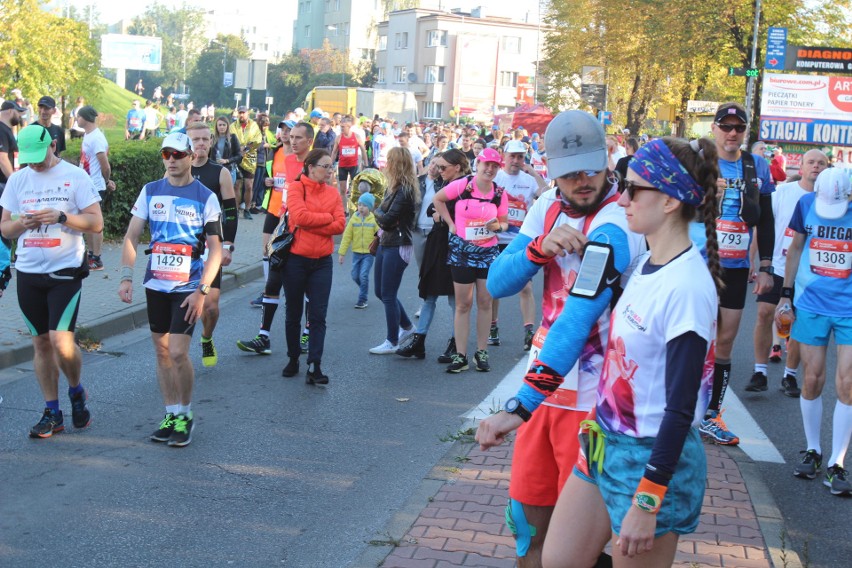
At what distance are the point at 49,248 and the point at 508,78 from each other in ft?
330

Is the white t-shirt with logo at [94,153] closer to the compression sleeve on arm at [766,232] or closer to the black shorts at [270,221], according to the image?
the black shorts at [270,221]

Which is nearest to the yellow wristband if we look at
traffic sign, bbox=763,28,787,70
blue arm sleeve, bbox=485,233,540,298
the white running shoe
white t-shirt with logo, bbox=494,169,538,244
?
blue arm sleeve, bbox=485,233,540,298

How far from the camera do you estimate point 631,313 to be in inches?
119

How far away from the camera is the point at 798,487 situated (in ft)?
21.0

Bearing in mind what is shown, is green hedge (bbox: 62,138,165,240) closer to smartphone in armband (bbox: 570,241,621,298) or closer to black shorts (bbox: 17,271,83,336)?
black shorts (bbox: 17,271,83,336)

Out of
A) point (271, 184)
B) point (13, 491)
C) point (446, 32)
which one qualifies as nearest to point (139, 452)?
point (13, 491)

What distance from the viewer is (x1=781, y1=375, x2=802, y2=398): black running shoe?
8.86 metres

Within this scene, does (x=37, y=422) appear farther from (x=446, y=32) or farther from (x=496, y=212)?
(x=446, y=32)

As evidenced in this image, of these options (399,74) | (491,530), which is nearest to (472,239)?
(491,530)

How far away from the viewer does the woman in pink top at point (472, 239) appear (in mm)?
9133

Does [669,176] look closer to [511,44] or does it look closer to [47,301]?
[47,301]

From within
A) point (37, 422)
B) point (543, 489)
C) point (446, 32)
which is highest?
point (446, 32)

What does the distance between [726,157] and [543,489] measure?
4.19m

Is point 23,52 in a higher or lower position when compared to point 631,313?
higher
